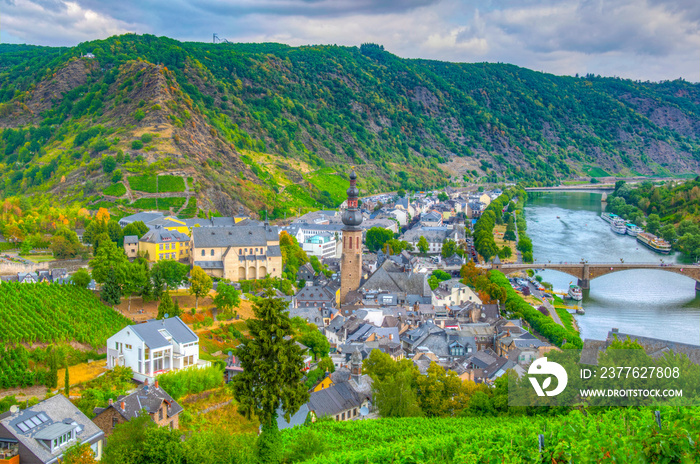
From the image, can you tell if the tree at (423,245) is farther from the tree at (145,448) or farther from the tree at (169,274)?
the tree at (145,448)

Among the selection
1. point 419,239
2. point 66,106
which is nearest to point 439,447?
point 419,239

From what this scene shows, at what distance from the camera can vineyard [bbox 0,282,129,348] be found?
3027 cm

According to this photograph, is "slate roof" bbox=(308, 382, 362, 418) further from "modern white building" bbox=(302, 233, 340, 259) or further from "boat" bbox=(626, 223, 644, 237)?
"boat" bbox=(626, 223, 644, 237)

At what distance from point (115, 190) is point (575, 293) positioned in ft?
172

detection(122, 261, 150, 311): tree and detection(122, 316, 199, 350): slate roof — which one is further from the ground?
detection(122, 261, 150, 311): tree

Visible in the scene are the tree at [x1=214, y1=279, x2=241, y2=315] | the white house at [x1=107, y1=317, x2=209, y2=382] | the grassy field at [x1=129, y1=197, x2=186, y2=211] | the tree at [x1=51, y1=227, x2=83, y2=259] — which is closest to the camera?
the white house at [x1=107, y1=317, x2=209, y2=382]

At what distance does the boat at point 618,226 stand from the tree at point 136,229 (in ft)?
251

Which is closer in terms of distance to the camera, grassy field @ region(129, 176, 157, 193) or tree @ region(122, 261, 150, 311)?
tree @ region(122, 261, 150, 311)

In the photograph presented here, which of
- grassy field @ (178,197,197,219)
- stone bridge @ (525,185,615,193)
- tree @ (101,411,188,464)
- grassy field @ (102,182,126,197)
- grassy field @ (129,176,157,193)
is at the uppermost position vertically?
grassy field @ (129,176,157,193)

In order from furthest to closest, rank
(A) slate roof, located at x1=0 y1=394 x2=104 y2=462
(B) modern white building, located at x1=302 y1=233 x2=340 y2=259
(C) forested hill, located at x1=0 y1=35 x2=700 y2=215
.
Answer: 1. (C) forested hill, located at x1=0 y1=35 x2=700 y2=215
2. (B) modern white building, located at x1=302 y1=233 x2=340 y2=259
3. (A) slate roof, located at x1=0 y1=394 x2=104 y2=462

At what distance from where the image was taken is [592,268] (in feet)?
221

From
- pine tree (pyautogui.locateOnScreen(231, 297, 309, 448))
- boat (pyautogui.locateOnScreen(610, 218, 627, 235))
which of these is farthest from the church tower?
boat (pyautogui.locateOnScreen(610, 218, 627, 235))

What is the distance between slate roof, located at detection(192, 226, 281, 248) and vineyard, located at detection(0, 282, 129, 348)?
14.7 metres

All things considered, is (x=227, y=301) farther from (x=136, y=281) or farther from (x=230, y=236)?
(x=230, y=236)
